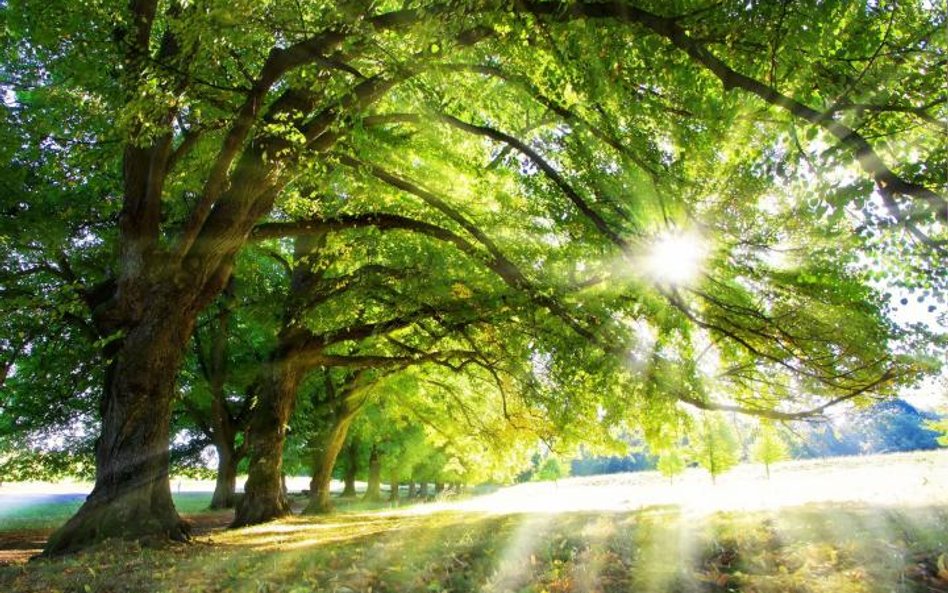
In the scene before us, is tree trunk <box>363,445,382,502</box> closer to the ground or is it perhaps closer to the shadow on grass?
the ground

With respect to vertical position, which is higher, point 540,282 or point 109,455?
point 540,282

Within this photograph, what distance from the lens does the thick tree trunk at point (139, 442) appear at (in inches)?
378

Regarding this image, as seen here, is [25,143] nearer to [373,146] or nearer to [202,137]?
[202,137]

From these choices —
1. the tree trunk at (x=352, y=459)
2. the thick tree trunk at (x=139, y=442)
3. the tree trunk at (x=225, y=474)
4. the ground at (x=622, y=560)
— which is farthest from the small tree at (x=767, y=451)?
the thick tree trunk at (x=139, y=442)

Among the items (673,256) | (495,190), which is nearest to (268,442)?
(495,190)

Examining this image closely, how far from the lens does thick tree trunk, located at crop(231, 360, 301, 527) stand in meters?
16.0

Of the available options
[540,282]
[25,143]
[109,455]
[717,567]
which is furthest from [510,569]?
[25,143]

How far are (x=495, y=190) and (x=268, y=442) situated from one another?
8862 millimetres

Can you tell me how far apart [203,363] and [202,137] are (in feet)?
53.0

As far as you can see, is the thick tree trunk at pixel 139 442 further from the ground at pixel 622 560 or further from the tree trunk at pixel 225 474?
the tree trunk at pixel 225 474

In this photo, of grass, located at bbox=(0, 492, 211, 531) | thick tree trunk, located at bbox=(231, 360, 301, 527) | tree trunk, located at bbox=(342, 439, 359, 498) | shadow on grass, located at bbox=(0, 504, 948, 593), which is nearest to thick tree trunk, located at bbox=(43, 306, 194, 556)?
shadow on grass, located at bbox=(0, 504, 948, 593)

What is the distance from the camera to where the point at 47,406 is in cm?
2303

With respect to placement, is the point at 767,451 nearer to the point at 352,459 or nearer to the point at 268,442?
the point at 352,459

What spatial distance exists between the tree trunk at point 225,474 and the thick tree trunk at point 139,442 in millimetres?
18257
